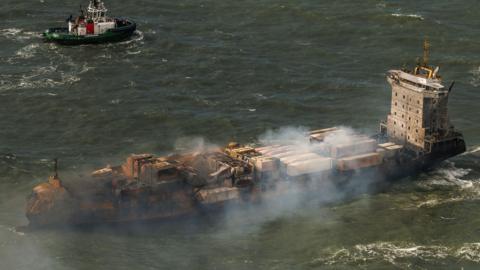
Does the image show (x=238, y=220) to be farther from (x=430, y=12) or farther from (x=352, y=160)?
(x=430, y=12)

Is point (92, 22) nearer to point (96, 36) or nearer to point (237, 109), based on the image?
point (96, 36)

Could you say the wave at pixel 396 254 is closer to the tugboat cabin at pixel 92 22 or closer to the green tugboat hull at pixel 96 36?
the green tugboat hull at pixel 96 36

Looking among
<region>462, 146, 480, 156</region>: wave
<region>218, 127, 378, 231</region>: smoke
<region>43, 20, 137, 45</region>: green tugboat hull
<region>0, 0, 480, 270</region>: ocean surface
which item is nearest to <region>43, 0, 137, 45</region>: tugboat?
<region>43, 20, 137, 45</region>: green tugboat hull

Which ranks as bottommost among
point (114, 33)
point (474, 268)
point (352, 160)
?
point (474, 268)

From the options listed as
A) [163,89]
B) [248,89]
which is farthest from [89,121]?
[248,89]

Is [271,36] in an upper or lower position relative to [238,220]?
upper

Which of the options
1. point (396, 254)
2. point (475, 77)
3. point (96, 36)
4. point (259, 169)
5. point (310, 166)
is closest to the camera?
point (396, 254)

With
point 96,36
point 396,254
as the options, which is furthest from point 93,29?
point 396,254
